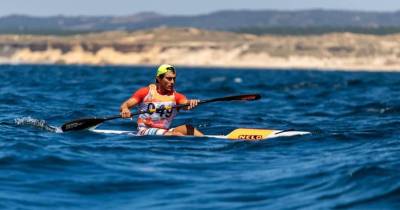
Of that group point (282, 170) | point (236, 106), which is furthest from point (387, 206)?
point (236, 106)

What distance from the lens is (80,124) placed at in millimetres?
19594

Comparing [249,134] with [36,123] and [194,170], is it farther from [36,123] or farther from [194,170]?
[36,123]

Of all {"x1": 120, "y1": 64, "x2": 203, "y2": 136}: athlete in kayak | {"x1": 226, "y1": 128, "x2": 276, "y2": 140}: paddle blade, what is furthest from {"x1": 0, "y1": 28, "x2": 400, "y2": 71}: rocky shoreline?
{"x1": 226, "y1": 128, "x2": 276, "y2": 140}: paddle blade

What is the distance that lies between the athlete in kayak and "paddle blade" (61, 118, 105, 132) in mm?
895

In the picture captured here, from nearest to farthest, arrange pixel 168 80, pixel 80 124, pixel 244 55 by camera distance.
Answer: pixel 168 80, pixel 80 124, pixel 244 55

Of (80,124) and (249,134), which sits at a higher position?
(80,124)

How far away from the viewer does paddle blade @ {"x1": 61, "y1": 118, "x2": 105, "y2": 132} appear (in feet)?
64.0

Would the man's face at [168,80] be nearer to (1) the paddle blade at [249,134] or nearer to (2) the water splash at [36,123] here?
(1) the paddle blade at [249,134]

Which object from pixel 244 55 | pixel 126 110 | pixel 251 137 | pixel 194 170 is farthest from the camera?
pixel 244 55

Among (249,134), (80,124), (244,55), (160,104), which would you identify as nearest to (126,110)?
(160,104)

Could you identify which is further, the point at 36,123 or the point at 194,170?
the point at 36,123

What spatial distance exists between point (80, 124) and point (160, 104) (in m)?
1.75

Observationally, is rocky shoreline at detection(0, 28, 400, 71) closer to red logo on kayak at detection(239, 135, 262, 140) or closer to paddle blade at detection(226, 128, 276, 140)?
paddle blade at detection(226, 128, 276, 140)

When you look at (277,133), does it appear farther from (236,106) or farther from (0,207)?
(236,106)
